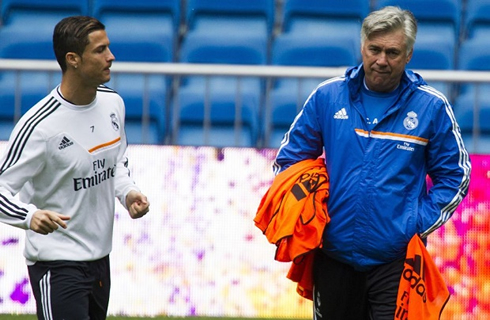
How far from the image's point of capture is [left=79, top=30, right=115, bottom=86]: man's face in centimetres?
440

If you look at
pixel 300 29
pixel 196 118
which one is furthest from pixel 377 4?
pixel 196 118

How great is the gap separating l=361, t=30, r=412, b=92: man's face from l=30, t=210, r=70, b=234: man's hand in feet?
4.84

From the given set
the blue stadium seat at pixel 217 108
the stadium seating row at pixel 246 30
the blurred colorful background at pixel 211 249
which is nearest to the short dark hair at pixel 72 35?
the blurred colorful background at pixel 211 249

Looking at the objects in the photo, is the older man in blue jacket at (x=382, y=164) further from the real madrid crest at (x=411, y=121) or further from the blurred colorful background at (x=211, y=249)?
the blurred colorful background at (x=211, y=249)

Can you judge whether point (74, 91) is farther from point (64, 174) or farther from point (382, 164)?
point (382, 164)

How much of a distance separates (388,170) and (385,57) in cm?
49

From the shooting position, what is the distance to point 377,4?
945 centimetres

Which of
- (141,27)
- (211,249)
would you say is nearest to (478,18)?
(141,27)

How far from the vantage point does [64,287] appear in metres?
4.26

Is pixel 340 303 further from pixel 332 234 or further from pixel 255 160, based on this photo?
pixel 255 160

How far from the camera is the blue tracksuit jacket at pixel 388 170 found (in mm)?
4125

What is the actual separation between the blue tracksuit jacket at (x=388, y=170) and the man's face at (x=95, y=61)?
1054 mm

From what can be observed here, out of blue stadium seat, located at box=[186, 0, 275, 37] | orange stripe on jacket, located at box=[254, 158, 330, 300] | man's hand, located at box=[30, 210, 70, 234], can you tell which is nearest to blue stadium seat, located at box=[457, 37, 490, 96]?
blue stadium seat, located at box=[186, 0, 275, 37]

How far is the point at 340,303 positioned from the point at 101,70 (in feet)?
5.02
